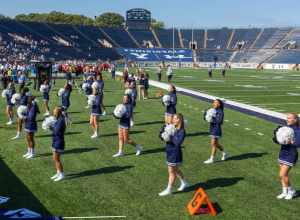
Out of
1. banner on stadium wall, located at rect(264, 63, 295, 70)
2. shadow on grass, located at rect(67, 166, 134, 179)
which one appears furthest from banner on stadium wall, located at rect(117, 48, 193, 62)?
shadow on grass, located at rect(67, 166, 134, 179)

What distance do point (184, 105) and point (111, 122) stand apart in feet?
22.1

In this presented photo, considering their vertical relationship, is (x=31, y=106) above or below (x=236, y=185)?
above

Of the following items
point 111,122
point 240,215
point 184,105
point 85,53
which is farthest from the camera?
point 85,53

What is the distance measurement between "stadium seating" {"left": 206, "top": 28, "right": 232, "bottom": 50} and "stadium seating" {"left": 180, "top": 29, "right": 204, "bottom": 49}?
1.38m

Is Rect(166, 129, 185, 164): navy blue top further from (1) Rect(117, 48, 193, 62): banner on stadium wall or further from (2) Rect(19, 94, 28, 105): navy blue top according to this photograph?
(1) Rect(117, 48, 193, 62): banner on stadium wall

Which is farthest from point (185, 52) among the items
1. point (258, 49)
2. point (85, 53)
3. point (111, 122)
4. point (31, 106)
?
point (31, 106)

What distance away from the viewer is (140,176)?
11.0m

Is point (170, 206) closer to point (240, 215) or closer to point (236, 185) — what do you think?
point (240, 215)

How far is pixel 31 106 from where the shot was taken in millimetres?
13117

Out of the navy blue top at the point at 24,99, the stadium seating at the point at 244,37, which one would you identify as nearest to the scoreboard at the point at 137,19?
the stadium seating at the point at 244,37

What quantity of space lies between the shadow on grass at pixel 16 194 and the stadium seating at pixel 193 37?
85371mm

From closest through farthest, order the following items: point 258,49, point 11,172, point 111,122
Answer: point 11,172, point 111,122, point 258,49

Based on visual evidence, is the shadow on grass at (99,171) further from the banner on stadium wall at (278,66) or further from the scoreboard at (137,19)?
the scoreboard at (137,19)

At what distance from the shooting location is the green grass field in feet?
29.0
